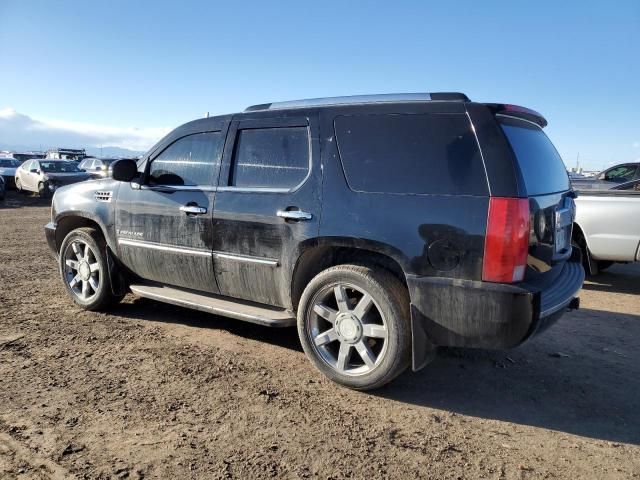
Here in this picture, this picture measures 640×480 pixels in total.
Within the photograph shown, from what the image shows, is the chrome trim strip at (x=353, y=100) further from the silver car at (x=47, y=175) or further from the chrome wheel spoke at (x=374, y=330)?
the silver car at (x=47, y=175)

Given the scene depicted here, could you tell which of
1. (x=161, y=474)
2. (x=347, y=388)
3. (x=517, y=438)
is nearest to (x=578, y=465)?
(x=517, y=438)

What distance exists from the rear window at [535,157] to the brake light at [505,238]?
0.23 m

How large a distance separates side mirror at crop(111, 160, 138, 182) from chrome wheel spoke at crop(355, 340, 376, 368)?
2.68 m

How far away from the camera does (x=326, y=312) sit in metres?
3.51

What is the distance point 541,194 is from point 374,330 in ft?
4.55

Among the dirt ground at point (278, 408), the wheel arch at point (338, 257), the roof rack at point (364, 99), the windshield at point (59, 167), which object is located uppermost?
the roof rack at point (364, 99)

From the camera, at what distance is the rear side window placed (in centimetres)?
305

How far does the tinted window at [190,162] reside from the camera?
13.9 ft

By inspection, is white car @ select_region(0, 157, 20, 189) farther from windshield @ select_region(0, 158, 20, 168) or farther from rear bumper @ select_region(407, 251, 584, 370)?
rear bumper @ select_region(407, 251, 584, 370)

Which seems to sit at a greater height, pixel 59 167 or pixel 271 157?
pixel 271 157

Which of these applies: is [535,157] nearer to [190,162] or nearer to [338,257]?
[338,257]

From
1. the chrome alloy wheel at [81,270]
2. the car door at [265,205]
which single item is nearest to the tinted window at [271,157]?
the car door at [265,205]

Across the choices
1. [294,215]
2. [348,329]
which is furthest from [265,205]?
[348,329]

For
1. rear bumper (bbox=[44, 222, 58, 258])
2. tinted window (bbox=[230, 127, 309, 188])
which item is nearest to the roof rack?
tinted window (bbox=[230, 127, 309, 188])
